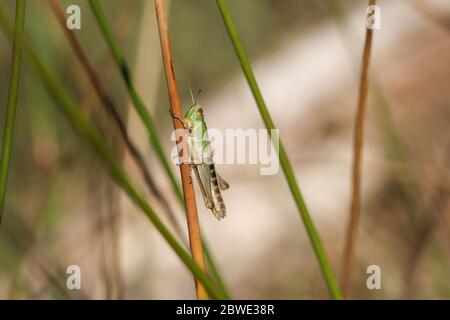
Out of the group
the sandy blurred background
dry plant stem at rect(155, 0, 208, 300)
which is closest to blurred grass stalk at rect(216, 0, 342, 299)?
dry plant stem at rect(155, 0, 208, 300)

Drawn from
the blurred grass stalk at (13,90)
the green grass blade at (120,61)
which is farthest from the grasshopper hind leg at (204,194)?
the blurred grass stalk at (13,90)

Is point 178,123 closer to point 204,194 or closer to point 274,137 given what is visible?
point 274,137

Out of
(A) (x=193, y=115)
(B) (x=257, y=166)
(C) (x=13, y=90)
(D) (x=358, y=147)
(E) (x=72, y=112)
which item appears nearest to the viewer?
(E) (x=72, y=112)

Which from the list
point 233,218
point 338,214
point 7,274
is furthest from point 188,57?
point 7,274

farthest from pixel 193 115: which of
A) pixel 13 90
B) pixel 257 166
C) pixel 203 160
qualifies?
pixel 257 166

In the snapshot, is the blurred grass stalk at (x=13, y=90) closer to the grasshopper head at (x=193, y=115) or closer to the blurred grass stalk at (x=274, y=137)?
the blurred grass stalk at (x=274, y=137)
